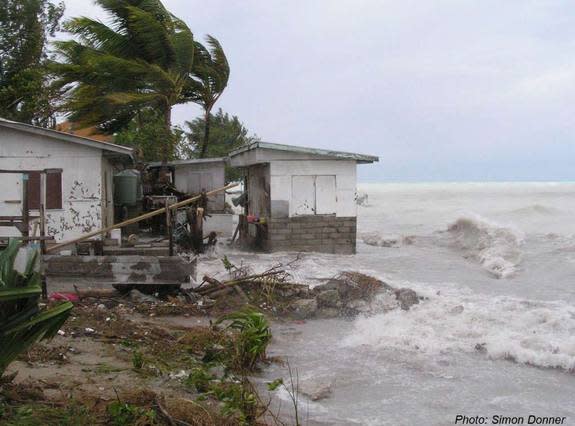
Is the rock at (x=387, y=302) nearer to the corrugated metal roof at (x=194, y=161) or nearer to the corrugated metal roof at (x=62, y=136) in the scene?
the corrugated metal roof at (x=62, y=136)

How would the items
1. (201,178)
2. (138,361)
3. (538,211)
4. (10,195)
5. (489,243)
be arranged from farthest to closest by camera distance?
1. (538,211)
2. (489,243)
3. (201,178)
4. (10,195)
5. (138,361)

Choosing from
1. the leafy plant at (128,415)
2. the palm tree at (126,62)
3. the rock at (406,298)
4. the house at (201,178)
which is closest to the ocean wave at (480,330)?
the rock at (406,298)

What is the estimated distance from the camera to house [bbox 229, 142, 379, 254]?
58.4ft

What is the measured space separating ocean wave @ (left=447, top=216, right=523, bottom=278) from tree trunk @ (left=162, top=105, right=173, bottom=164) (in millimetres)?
10431

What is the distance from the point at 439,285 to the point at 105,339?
8435 millimetres

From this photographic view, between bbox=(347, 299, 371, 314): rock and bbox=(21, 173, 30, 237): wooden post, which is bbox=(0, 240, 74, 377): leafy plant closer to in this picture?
bbox=(21, 173, 30, 237): wooden post

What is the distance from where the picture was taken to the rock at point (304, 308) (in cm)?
983

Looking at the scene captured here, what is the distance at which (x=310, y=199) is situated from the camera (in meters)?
17.9

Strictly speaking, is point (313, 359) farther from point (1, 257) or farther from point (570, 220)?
point (570, 220)

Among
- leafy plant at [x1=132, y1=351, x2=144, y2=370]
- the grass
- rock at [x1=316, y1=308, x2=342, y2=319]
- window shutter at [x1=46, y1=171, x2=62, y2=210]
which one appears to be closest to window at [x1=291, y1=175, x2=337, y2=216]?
window shutter at [x1=46, y1=171, x2=62, y2=210]

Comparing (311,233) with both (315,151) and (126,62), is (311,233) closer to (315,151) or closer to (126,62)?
(315,151)

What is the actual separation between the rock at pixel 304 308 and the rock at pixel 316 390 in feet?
10.7

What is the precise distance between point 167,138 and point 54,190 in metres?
7.21

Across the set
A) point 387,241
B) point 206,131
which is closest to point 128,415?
point 387,241
